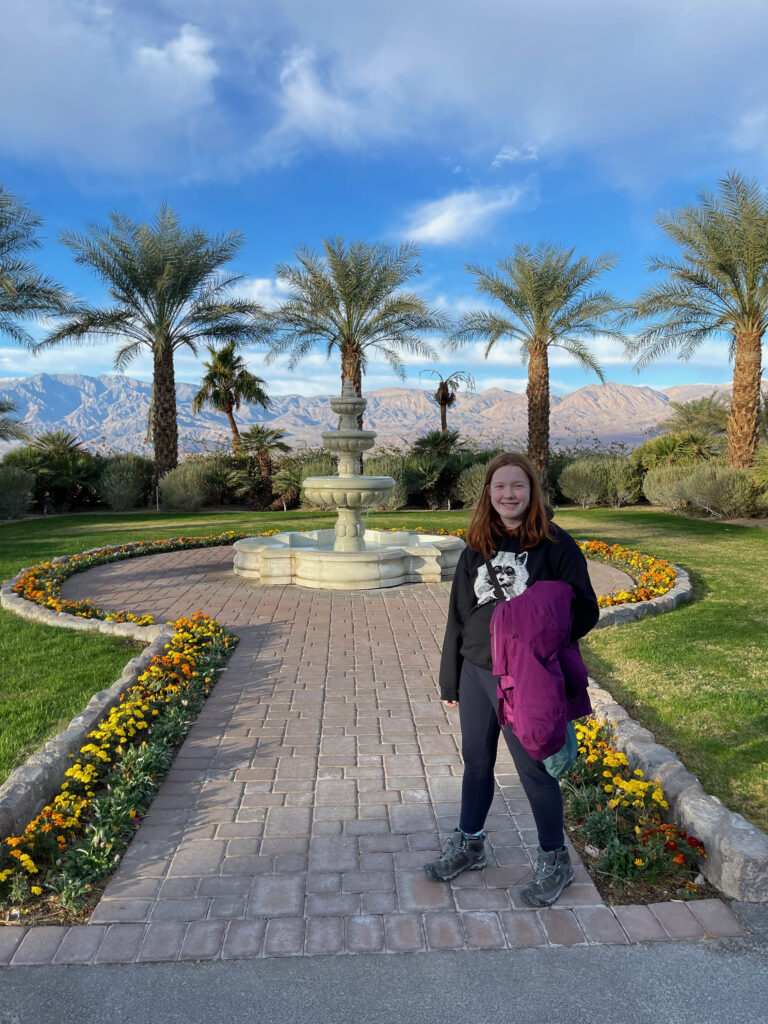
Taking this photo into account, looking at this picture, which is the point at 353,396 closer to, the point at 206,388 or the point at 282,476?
the point at 282,476

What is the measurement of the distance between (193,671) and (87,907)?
2.56m

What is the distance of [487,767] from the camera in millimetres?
2850

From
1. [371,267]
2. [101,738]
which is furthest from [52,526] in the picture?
[101,738]

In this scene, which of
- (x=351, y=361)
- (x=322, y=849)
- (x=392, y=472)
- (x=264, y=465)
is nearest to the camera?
(x=322, y=849)

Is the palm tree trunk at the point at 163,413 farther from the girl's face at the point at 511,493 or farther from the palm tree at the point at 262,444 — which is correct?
the girl's face at the point at 511,493

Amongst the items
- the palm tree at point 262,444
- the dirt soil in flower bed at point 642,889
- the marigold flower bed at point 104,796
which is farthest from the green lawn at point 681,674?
the palm tree at point 262,444

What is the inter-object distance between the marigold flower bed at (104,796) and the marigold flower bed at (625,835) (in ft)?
6.89

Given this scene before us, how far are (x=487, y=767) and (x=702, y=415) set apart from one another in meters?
30.5

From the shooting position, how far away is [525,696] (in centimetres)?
251

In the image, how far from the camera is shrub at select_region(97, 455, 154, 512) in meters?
22.2

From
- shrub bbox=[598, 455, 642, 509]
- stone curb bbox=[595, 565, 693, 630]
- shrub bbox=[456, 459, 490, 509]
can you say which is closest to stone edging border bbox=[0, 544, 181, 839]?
stone curb bbox=[595, 565, 693, 630]

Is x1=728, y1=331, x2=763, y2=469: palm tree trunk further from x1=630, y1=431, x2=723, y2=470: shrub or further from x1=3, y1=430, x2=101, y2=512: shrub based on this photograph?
x1=3, y1=430, x2=101, y2=512: shrub

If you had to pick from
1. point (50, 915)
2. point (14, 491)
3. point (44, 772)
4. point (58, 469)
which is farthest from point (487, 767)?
point (58, 469)

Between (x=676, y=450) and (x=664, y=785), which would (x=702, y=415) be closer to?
(x=676, y=450)
